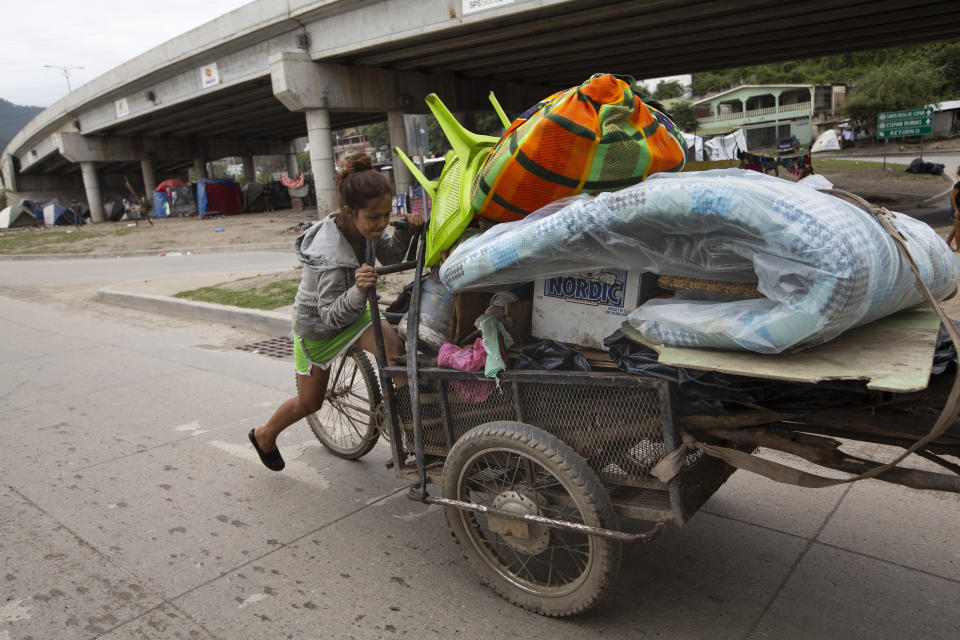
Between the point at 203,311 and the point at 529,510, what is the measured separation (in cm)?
723

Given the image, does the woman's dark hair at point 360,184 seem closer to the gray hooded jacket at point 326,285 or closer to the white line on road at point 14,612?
the gray hooded jacket at point 326,285

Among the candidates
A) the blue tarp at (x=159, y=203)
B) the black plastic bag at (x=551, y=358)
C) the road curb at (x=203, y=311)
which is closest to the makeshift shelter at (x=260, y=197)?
the blue tarp at (x=159, y=203)

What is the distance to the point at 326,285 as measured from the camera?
9.76 ft

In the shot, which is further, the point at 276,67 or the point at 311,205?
the point at 311,205

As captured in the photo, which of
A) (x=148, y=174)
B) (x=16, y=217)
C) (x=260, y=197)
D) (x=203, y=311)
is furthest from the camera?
(x=148, y=174)

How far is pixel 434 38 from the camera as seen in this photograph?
14.5 meters

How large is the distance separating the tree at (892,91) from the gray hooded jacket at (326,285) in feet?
160

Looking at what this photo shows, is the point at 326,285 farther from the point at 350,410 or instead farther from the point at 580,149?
the point at 580,149

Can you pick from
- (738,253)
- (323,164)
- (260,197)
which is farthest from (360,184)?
(260,197)

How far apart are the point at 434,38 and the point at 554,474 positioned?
14.1 metres

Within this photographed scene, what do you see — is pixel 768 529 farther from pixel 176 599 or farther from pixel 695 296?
pixel 176 599

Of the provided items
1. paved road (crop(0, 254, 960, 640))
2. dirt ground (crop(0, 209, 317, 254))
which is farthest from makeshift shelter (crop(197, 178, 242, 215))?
paved road (crop(0, 254, 960, 640))

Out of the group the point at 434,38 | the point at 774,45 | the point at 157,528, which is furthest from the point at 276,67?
the point at 157,528

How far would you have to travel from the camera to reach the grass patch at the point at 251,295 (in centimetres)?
828
